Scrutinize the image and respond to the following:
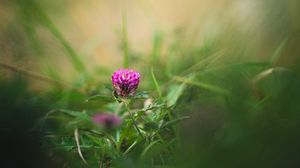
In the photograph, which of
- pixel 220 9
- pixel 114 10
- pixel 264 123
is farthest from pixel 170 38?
pixel 264 123

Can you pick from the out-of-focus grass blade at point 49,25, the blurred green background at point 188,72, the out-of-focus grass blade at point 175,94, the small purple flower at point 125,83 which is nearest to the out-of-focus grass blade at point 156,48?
the blurred green background at point 188,72

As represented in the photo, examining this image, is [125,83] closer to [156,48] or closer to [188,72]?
[188,72]

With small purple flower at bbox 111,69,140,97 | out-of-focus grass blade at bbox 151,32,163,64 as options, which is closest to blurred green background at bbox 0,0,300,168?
out-of-focus grass blade at bbox 151,32,163,64

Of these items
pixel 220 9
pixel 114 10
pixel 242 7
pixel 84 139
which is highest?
pixel 114 10

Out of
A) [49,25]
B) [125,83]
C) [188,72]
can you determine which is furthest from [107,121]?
[49,25]

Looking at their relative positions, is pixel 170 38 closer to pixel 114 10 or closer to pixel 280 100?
pixel 114 10

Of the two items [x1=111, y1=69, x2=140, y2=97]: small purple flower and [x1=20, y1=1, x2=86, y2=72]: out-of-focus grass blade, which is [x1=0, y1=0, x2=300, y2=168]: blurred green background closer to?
[x1=20, y1=1, x2=86, y2=72]: out-of-focus grass blade
